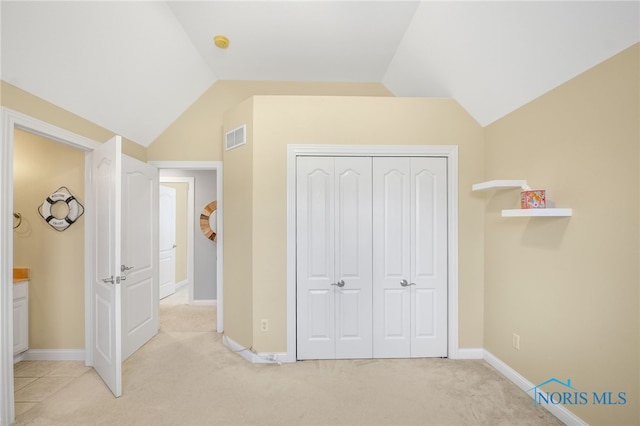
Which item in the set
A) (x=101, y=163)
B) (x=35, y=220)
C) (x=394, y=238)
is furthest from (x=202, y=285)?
(x=394, y=238)

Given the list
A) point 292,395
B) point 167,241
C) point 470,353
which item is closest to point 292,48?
point 292,395

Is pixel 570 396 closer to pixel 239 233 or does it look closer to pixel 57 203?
pixel 239 233

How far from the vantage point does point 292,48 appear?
2742mm

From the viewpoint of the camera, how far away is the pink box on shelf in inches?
72.9

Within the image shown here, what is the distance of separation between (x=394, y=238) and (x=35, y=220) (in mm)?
3526

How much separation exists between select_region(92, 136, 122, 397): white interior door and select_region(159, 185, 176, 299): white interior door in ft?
8.45

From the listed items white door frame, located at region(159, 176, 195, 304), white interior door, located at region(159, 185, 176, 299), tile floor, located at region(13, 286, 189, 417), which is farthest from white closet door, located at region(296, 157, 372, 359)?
white interior door, located at region(159, 185, 176, 299)

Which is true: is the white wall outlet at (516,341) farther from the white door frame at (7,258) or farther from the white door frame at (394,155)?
the white door frame at (7,258)

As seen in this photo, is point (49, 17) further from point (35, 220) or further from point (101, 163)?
point (35, 220)

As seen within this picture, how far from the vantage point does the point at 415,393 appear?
2.11 m

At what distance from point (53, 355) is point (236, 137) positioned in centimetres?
281

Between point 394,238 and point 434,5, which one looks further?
point 394,238

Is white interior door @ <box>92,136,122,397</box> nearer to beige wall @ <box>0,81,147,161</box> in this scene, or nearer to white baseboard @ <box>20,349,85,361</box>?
beige wall @ <box>0,81,147,161</box>

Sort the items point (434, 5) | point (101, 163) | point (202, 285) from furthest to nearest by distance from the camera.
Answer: point (202, 285), point (101, 163), point (434, 5)
